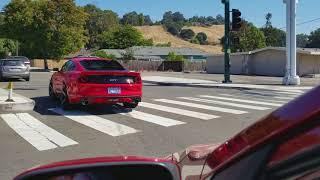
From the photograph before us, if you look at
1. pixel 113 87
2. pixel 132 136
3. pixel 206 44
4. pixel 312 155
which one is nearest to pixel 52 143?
pixel 132 136

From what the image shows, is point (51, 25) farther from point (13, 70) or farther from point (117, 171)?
point (117, 171)

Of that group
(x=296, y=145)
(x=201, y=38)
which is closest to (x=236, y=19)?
(x=296, y=145)

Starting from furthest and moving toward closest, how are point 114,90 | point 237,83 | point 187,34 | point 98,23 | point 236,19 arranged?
point 187,34 < point 98,23 < point 237,83 < point 236,19 < point 114,90

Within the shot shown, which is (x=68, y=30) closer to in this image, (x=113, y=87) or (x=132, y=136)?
(x=113, y=87)

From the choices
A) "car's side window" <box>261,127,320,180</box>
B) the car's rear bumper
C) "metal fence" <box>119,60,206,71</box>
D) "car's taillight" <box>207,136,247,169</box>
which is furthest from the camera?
"metal fence" <box>119,60,206,71</box>

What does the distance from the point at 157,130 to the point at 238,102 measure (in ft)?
24.3

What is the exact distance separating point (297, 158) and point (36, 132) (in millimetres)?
10383

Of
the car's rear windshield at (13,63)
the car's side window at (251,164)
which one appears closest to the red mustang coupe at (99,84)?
the car's side window at (251,164)

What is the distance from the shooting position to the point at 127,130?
38.5ft

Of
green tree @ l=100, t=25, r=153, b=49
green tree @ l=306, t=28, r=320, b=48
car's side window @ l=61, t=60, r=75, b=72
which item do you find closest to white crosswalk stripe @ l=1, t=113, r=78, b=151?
car's side window @ l=61, t=60, r=75, b=72

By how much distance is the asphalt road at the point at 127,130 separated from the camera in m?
9.06

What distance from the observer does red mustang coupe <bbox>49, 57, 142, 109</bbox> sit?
14.5 metres

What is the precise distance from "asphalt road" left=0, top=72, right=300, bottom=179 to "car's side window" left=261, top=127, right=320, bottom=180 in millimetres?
6345

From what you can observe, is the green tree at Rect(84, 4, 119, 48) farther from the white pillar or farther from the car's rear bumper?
the white pillar
